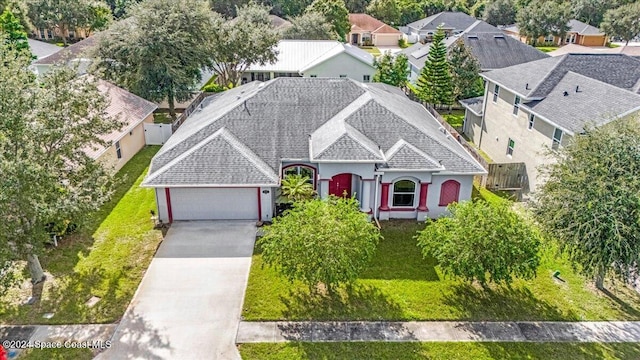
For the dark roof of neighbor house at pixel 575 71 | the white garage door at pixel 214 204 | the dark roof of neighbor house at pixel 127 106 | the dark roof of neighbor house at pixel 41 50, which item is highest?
the dark roof of neighbor house at pixel 575 71

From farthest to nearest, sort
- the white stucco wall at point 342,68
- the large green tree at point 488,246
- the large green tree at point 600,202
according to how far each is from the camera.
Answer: the white stucco wall at point 342,68
the large green tree at point 488,246
the large green tree at point 600,202

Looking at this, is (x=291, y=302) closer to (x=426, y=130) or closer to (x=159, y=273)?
(x=159, y=273)

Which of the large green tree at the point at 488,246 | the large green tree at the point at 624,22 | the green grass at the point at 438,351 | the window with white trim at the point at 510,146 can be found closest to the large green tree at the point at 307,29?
the window with white trim at the point at 510,146

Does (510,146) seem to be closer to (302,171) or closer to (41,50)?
(302,171)

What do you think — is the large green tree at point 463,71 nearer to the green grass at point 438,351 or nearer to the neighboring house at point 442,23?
the green grass at point 438,351

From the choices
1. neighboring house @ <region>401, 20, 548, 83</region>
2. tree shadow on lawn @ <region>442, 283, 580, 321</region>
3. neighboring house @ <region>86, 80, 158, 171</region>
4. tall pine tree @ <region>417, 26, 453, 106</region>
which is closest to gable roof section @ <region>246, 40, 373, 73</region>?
neighboring house @ <region>401, 20, 548, 83</region>

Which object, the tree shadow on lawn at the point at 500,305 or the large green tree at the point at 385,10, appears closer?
the tree shadow on lawn at the point at 500,305

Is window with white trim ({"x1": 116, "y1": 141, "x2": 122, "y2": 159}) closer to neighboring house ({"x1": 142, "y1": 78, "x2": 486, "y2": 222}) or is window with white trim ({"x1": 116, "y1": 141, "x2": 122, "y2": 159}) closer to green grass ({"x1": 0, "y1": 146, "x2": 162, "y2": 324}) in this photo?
green grass ({"x1": 0, "y1": 146, "x2": 162, "y2": 324})
